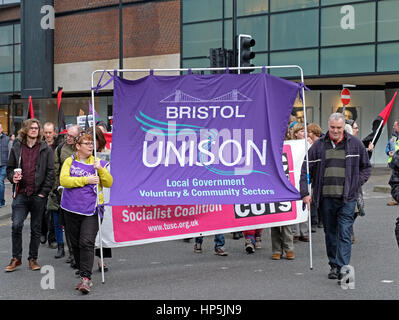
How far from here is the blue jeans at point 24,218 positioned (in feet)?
25.1

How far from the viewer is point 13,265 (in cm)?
754

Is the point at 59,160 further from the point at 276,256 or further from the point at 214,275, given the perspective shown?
the point at 276,256

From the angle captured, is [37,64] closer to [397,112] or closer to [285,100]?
[397,112]

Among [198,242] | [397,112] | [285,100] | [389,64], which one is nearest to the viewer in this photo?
[285,100]

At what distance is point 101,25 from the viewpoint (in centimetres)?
3353

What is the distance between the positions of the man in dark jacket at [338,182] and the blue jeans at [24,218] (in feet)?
11.7

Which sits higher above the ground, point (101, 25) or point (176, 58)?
point (101, 25)

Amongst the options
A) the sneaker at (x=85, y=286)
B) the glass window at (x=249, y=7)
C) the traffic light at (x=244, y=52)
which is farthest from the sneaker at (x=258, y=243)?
the glass window at (x=249, y=7)

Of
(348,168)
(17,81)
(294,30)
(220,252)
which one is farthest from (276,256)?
(17,81)

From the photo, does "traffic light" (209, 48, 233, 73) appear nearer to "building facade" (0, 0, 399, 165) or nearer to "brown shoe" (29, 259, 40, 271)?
"building facade" (0, 0, 399, 165)

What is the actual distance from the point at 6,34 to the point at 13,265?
111 feet

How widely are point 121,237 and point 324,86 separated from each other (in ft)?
75.9

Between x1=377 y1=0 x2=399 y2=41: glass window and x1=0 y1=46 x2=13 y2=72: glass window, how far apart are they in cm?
2378
